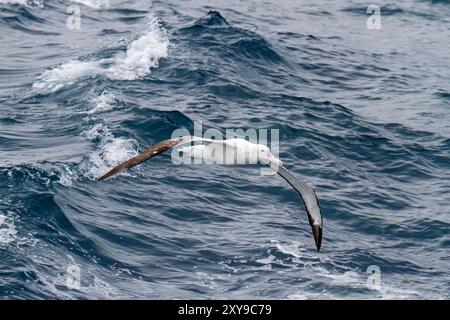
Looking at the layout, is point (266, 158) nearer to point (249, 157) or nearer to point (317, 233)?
point (249, 157)

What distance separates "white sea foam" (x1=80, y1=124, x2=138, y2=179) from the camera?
24812 millimetres

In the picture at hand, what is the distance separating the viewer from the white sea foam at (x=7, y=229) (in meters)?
20.6

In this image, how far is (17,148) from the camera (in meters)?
26.1

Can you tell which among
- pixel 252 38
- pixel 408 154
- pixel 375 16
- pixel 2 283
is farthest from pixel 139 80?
pixel 375 16

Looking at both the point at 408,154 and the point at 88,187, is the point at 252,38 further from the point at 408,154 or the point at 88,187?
the point at 88,187

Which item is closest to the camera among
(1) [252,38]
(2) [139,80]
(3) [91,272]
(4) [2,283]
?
(4) [2,283]

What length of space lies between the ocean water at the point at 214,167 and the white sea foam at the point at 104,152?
0.06 metres

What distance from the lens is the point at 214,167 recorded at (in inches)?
1069

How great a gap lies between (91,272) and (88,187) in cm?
412

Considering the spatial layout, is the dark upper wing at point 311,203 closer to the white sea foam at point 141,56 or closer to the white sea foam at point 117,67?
the white sea foam at point 117,67

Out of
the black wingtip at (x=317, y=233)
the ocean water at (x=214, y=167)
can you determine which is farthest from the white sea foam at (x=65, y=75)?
the black wingtip at (x=317, y=233)

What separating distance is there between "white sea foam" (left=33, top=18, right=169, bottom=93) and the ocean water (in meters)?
0.11

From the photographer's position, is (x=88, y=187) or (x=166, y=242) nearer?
(x=166, y=242)

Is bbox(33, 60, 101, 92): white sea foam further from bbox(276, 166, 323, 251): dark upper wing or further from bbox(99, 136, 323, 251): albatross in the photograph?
bbox(276, 166, 323, 251): dark upper wing
